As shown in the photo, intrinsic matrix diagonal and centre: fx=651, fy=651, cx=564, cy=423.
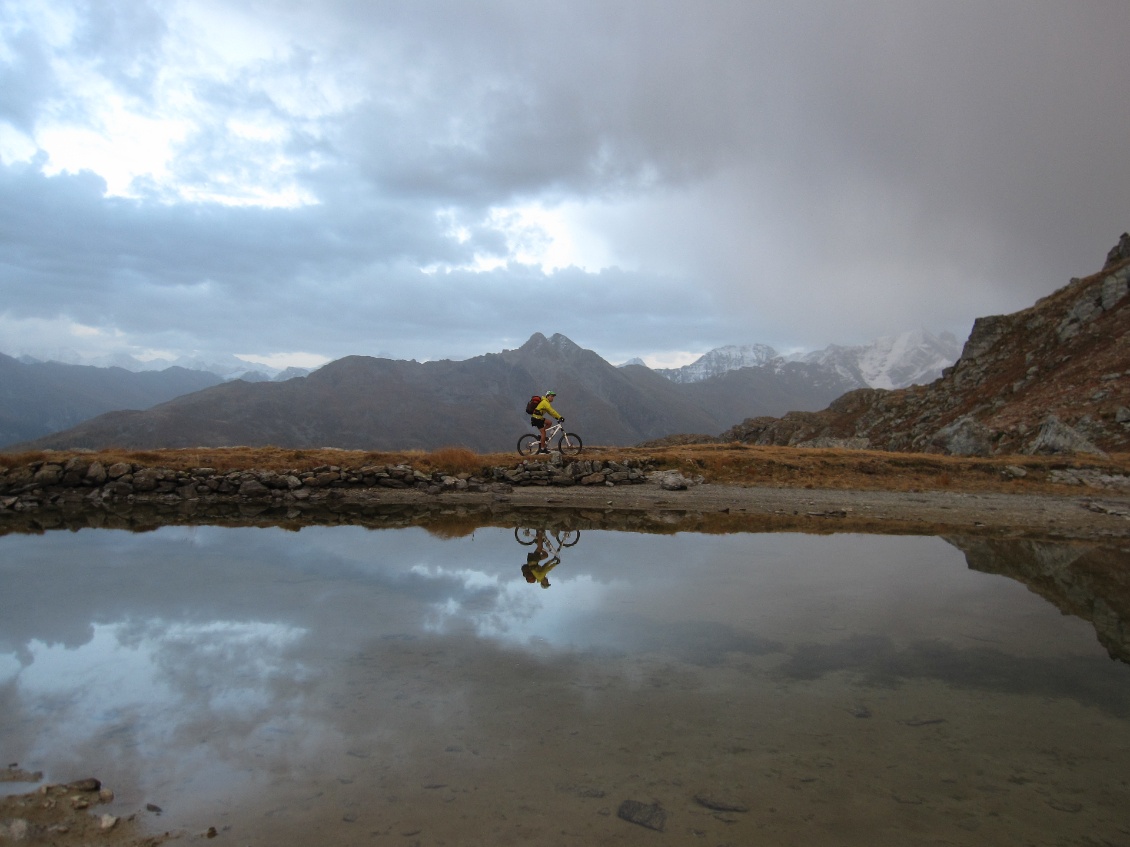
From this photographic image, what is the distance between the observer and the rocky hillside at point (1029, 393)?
4753 centimetres

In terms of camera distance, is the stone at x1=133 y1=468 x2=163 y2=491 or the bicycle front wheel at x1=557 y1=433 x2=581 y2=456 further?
the bicycle front wheel at x1=557 y1=433 x2=581 y2=456

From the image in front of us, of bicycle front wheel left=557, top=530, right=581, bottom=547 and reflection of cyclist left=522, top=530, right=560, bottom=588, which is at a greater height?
bicycle front wheel left=557, top=530, right=581, bottom=547

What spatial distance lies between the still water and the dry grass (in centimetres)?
1448

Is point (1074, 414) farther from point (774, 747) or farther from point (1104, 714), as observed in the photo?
point (774, 747)

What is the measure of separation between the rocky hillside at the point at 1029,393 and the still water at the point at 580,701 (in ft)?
116

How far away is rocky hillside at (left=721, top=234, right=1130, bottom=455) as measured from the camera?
47.5 m

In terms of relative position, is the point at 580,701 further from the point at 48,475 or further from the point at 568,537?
the point at 48,475

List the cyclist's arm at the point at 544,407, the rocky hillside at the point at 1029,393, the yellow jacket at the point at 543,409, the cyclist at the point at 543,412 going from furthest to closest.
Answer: the rocky hillside at the point at 1029,393
the cyclist's arm at the point at 544,407
the yellow jacket at the point at 543,409
the cyclist at the point at 543,412

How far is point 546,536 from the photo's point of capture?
18.9 m

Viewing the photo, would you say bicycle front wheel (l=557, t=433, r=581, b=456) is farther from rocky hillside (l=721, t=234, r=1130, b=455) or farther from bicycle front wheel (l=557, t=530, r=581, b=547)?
rocky hillside (l=721, t=234, r=1130, b=455)

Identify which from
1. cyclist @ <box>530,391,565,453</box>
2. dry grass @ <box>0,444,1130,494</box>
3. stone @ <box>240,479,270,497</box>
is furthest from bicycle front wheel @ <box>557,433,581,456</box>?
stone @ <box>240,479,270,497</box>

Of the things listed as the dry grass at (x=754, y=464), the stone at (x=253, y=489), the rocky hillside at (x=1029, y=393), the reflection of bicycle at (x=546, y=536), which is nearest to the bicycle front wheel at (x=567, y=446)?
the dry grass at (x=754, y=464)

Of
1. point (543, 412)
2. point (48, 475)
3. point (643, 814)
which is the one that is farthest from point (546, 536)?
point (48, 475)

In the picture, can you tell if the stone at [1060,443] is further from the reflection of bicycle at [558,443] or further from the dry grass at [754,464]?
the reflection of bicycle at [558,443]
